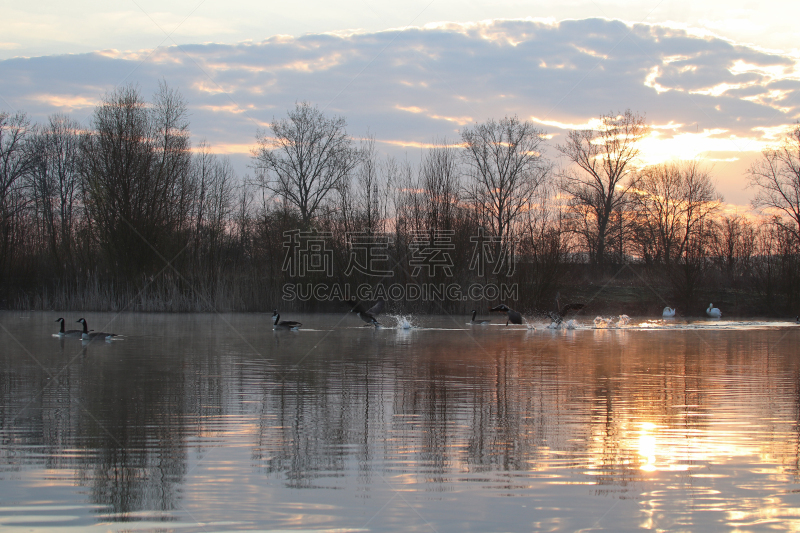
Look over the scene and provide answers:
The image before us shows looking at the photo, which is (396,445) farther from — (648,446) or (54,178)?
(54,178)

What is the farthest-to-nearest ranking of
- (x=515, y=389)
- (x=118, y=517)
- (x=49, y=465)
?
(x=515, y=389), (x=49, y=465), (x=118, y=517)

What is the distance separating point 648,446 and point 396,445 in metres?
1.94

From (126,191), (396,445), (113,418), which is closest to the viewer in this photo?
→ (396,445)

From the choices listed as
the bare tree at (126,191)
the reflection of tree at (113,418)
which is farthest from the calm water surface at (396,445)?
the bare tree at (126,191)

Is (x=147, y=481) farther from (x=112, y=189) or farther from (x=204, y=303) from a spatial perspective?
(x=112, y=189)

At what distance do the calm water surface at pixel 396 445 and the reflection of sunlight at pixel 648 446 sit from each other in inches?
1.1

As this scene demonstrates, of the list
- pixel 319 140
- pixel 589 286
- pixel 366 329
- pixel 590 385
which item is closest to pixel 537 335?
pixel 366 329

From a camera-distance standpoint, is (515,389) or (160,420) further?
(515,389)

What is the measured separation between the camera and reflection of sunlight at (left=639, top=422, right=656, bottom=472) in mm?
4520

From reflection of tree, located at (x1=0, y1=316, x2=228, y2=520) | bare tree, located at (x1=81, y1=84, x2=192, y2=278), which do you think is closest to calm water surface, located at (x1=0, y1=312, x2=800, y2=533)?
reflection of tree, located at (x1=0, y1=316, x2=228, y2=520)

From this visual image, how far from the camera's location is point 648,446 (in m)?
5.03

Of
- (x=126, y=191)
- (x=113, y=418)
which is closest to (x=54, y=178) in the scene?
(x=126, y=191)

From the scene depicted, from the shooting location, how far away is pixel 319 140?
148 feet

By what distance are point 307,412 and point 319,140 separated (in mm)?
40371
